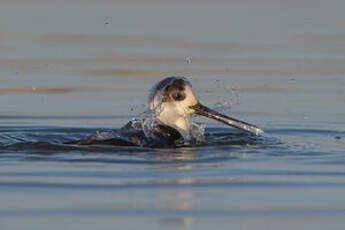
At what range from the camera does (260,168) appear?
9.59m

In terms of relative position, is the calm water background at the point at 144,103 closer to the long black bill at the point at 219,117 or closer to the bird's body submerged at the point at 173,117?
the long black bill at the point at 219,117

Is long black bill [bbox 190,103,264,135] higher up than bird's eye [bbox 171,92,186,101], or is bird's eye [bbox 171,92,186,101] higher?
bird's eye [bbox 171,92,186,101]

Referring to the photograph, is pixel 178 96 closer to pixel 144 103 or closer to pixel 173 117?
pixel 173 117

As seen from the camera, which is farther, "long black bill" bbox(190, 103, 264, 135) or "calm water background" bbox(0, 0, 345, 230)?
"long black bill" bbox(190, 103, 264, 135)

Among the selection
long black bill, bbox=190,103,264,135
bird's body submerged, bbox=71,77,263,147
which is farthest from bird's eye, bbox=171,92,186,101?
long black bill, bbox=190,103,264,135

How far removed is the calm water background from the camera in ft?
25.9

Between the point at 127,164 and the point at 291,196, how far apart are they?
189 centimetres

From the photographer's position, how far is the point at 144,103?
1342 centimetres

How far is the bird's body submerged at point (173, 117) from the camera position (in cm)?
1148

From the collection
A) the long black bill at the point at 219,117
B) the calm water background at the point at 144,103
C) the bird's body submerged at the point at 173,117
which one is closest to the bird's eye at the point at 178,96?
the bird's body submerged at the point at 173,117

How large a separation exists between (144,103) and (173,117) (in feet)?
4.84

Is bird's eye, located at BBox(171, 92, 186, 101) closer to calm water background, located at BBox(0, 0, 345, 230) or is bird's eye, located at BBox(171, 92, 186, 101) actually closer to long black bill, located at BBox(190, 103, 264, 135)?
long black bill, located at BBox(190, 103, 264, 135)

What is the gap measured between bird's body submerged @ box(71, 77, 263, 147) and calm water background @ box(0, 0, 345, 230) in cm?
58

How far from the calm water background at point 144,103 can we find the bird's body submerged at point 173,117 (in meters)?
0.58
